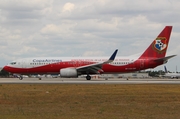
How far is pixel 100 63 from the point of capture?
56625 millimetres

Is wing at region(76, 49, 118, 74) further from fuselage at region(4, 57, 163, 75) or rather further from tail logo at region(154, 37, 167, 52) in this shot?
tail logo at region(154, 37, 167, 52)

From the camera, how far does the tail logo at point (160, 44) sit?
5841 cm

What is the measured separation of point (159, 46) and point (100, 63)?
9.11 metres

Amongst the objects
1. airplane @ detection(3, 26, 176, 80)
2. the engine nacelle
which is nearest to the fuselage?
airplane @ detection(3, 26, 176, 80)

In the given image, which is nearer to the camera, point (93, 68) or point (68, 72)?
point (68, 72)

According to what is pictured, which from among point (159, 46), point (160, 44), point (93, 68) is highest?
point (160, 44)

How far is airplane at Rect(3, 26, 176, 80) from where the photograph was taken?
5744 cm
